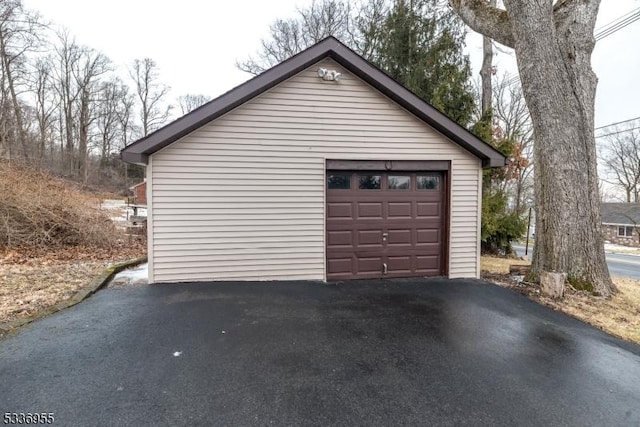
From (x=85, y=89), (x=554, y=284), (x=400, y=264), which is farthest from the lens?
(x=85, y=89)

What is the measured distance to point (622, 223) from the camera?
32844 mm

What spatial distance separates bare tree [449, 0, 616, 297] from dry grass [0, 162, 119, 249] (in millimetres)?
11841

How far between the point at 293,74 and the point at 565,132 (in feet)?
18.0

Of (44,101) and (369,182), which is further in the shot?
(44,101)

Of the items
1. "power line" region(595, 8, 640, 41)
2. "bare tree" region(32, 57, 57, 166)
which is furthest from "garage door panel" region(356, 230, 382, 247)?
"bare tree" region(32, 57, 57, 166)

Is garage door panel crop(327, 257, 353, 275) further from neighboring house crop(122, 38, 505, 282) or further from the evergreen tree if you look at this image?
the evergreen tree

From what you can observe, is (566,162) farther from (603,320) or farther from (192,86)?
(192,86)

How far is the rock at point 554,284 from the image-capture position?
5607mm

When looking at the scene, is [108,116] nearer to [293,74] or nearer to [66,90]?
[66,90]

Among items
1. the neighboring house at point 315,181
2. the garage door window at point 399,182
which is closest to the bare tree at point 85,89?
the neighboring house at point 315,181

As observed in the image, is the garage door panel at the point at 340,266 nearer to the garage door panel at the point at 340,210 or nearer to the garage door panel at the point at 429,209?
the garage door panel at the point at 340,210

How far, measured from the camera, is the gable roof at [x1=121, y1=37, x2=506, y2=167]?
555 cm

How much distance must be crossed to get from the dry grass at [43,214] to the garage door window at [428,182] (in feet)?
30.8

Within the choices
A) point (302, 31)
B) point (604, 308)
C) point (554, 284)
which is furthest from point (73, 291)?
point (302, 31)
